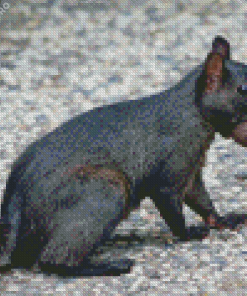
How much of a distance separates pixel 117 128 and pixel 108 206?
0.50 m

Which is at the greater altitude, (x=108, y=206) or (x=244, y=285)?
(x=108, y=206)

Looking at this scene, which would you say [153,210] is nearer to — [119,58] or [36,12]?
[119,58]

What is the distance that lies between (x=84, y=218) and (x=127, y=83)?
13.3 ft

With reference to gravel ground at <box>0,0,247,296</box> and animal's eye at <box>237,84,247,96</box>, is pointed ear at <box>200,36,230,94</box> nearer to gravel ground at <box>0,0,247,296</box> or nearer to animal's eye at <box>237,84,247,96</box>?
animal's eye at <box>237,84,247,96</box>

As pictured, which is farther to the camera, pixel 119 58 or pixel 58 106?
pixel 119 58

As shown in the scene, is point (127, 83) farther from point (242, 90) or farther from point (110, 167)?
point (110, 167)

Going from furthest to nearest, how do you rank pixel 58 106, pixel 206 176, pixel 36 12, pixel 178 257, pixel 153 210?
pixel 36 12, pixel 58 106, pixel 206 176, pixel 153 210, pixel 178 257

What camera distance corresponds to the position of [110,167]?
4691mm

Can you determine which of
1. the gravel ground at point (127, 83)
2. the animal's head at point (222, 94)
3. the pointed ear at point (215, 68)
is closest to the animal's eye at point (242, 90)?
the animal's head at point (222, 94)

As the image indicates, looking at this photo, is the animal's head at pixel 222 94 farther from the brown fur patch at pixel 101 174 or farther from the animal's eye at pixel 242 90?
the brown fur patch at pixel 101 174

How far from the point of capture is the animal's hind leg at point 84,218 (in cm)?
461

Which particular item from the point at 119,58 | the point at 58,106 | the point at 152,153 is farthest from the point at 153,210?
the point at 119,58

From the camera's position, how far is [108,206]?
465cm

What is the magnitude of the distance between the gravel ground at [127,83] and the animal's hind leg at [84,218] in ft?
0.51
